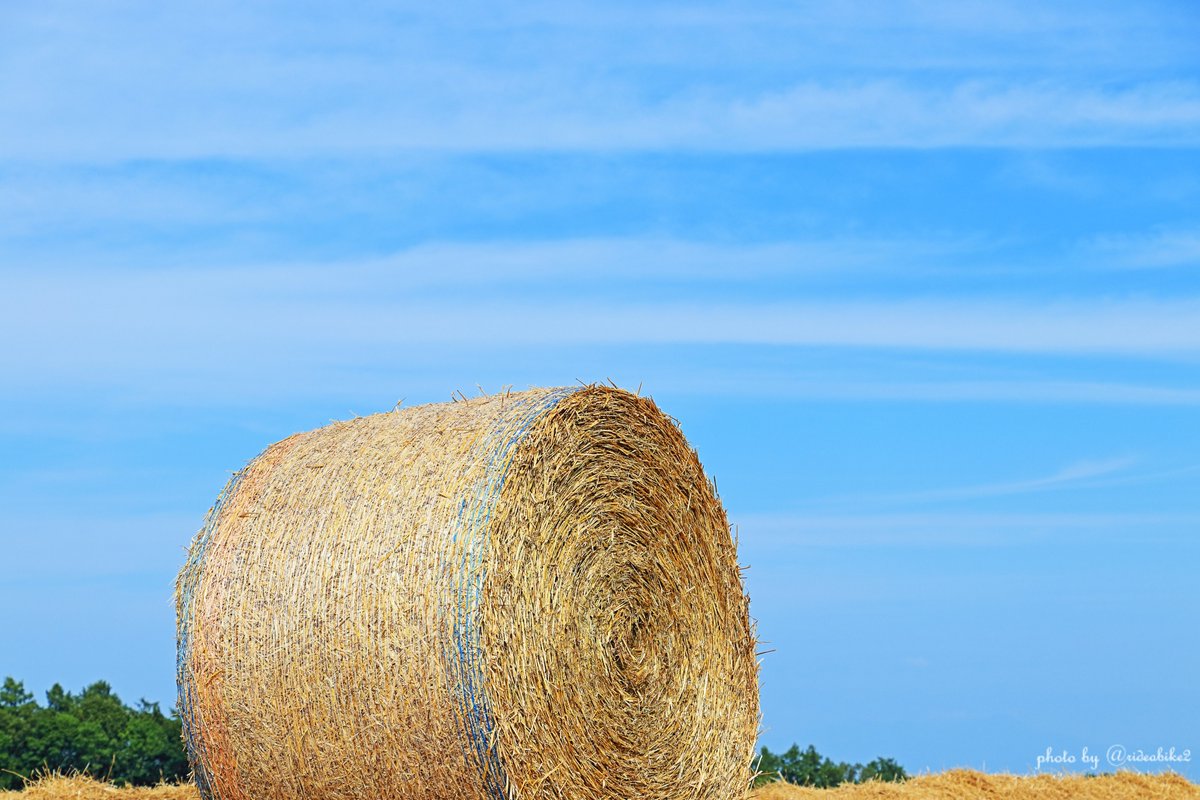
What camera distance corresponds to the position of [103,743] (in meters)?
11.4

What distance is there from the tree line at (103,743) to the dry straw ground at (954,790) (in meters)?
0.61

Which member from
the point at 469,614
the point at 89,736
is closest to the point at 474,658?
the point at 469,614

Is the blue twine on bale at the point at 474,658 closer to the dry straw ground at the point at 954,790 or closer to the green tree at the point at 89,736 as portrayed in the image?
the dry straw ground at the point at 954,790

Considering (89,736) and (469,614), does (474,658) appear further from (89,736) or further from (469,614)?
(89,736)

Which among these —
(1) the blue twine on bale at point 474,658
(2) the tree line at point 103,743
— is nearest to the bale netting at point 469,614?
(1) the blue twine on bale at point 474,658

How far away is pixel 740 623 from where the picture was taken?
8.83 m

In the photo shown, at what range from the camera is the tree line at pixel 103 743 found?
11172mm

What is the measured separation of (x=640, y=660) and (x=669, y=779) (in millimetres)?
811

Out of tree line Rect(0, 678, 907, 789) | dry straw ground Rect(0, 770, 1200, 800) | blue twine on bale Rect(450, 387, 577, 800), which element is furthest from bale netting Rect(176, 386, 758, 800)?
tree line Rect(0, 678, 907, 789)

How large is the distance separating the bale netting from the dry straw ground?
169 cm

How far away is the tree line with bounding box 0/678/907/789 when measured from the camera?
11172mm

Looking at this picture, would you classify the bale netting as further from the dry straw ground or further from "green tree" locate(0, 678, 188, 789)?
"green tree" locate(0, 678, 188, 789)

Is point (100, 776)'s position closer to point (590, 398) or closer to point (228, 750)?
point (228, 750)

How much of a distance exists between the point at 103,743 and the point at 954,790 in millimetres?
7420
